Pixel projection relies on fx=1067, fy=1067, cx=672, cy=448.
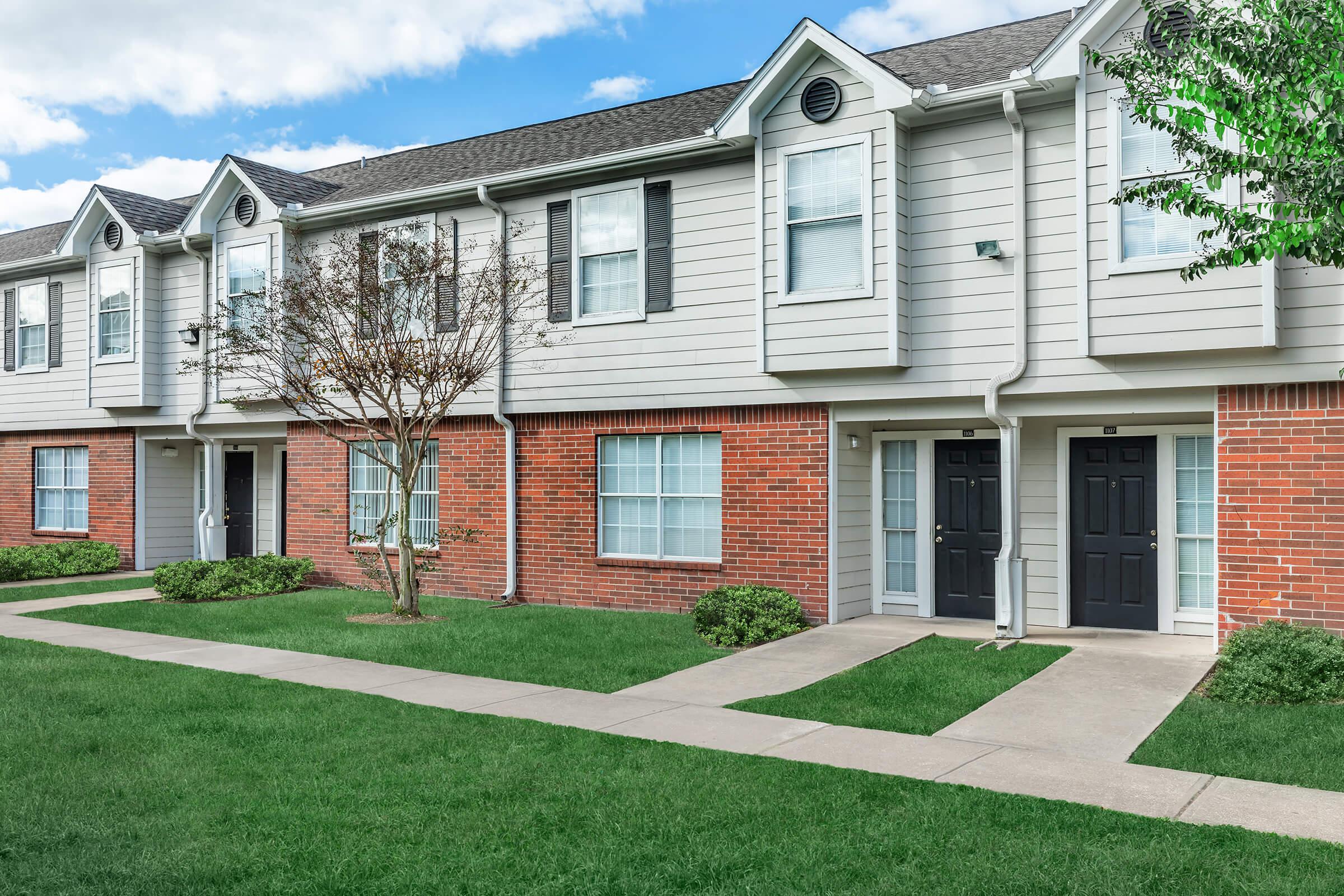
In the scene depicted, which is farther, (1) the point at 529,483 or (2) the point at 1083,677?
(1) the point at 529,483

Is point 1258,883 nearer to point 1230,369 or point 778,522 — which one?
point 1230,369

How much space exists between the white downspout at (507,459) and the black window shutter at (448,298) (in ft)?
2.40

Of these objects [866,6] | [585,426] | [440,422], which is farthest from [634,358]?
[866,6]

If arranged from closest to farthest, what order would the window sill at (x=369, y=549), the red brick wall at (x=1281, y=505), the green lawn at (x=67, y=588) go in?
the red brick wall at (x=1281, y=505), the window sill at (x=369, y=549), the green lawn at (x=67, y=588)

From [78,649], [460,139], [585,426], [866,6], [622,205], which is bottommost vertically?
[78,649]

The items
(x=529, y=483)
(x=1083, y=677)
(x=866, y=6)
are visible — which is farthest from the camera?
(x=866, y=6)

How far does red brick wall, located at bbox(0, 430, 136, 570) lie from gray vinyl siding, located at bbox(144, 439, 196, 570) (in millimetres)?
276

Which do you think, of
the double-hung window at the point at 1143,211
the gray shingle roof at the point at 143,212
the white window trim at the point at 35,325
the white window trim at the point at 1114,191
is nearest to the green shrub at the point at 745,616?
the white window trim at the point at 1114,191

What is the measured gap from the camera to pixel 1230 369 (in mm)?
9977

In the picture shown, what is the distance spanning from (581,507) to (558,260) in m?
3.29

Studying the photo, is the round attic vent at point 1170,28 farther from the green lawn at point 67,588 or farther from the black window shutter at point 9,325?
the black window shutter at point 9,325

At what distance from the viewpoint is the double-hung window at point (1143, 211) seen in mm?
10062

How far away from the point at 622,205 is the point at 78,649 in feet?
26.3

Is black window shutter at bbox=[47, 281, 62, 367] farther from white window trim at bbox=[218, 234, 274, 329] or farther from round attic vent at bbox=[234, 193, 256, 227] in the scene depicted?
round attic vent at bbox=[234, 193, 256, 227]
